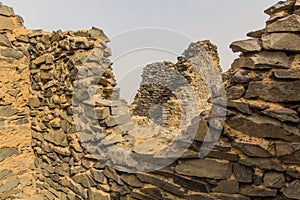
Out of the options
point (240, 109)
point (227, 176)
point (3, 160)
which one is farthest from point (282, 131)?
point (3, 160)

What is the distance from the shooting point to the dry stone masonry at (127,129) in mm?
1734

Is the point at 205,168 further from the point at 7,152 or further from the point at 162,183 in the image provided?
the point at 7,152

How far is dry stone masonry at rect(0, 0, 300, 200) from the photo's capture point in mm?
1734

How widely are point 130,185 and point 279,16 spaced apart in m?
2.09

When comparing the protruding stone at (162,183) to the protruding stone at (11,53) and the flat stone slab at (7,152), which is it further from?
the protruding stone at (11,53)

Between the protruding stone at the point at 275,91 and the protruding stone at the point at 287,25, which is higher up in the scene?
the protruding stone at the point at 287,25

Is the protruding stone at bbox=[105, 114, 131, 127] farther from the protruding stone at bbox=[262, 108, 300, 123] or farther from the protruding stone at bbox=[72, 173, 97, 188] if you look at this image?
the protruding stone at bbox=[262, 108, 300, 123]

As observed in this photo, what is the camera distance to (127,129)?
290 cm

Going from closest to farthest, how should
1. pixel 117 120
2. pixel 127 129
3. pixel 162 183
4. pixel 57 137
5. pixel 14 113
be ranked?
1. pixel 162 183
2. pixel 117 120
3. pixel 127 129
4. pixel 57 137
5. pixel 14 113

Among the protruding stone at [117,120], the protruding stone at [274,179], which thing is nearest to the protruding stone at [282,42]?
the protruding stone at [274,179]

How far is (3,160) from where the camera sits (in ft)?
10.8

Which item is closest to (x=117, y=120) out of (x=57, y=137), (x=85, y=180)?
(x=85, y=180)

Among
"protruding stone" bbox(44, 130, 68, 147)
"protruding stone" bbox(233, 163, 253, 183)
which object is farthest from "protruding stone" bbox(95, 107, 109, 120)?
"protruding stone" bbox(233, 163, 253, 183)

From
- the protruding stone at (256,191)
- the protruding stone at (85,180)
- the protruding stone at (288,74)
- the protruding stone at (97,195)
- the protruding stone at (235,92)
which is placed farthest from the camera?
the protruding stone at (85,180)
